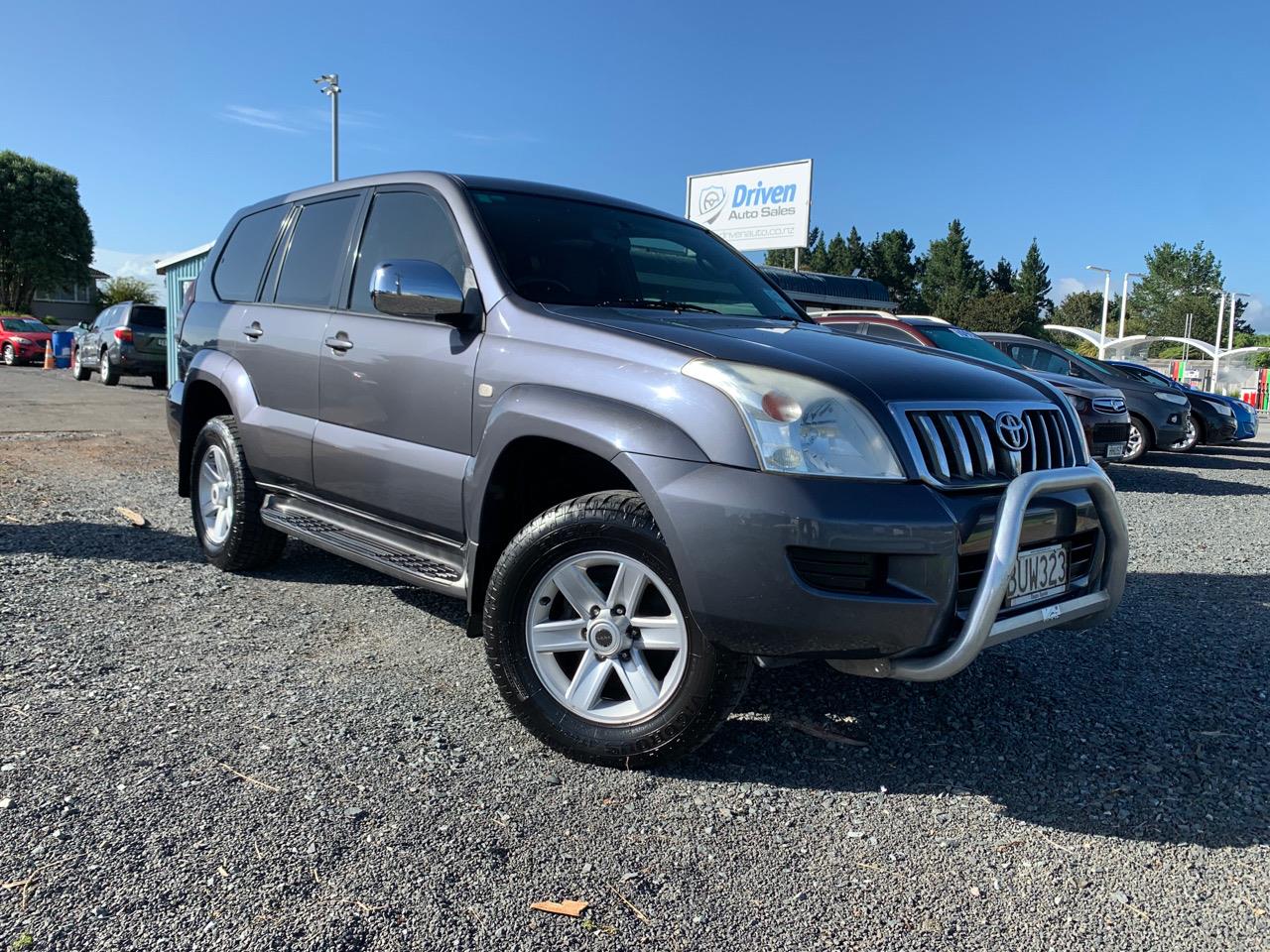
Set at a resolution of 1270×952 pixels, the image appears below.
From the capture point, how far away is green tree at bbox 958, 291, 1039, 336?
62.2 meters

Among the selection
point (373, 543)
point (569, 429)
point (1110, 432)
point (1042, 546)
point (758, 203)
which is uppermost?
point (758, 203)

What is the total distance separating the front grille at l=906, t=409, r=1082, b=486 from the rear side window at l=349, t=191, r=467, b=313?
5.73ft

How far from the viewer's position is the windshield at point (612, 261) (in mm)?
3527

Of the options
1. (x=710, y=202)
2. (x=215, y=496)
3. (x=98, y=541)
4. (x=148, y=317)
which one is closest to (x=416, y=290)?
(x=215, y=496)

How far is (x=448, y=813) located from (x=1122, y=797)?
1.94 metres

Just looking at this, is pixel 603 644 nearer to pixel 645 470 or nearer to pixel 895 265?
pixel 645 470

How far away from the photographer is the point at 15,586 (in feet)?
14.6

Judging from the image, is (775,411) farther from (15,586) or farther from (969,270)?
(969,270)

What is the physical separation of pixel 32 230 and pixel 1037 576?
61.5 m

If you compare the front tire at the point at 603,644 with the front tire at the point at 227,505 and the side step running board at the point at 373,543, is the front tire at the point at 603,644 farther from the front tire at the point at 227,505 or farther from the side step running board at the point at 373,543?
the front tire at the point at 227,505

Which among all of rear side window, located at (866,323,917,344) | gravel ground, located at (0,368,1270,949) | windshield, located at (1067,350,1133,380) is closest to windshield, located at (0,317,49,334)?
rear side window, located at (866,323,917,344)

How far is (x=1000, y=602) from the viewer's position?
98.5 inches

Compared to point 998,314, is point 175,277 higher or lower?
lower

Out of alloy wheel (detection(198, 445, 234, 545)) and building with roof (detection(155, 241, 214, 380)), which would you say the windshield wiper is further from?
building with roof (detection(155, 241, 214, 380))
